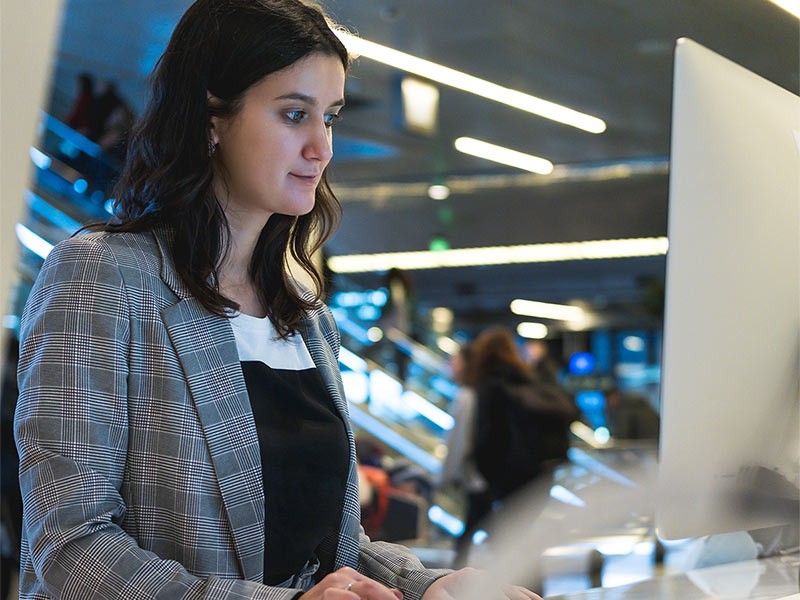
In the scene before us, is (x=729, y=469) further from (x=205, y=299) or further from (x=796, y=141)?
(x=205, y=299)

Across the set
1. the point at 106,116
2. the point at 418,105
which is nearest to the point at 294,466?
the point at 418,105

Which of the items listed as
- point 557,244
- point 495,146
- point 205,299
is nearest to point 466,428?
point 205,299

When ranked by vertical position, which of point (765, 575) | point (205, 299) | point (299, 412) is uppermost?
point (205, 299)

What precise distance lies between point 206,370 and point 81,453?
0.19m

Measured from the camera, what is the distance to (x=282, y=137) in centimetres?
129

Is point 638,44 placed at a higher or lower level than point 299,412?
higher

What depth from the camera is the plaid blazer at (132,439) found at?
1.03m

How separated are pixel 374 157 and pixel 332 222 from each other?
375 inches

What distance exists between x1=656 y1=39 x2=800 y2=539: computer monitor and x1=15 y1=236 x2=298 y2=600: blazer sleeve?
0.52 meters

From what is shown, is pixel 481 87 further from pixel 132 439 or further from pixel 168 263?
pixel 132 439

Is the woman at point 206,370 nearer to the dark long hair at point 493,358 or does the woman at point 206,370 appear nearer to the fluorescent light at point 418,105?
the dark long hair at point 493,358

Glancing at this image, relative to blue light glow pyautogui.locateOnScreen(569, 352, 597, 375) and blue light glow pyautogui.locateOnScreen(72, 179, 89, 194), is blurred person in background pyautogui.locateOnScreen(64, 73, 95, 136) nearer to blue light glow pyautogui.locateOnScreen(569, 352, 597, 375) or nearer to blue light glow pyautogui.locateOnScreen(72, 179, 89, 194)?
blue light glow pyautogui.locateOnScreen(72, 179, 89, 194)

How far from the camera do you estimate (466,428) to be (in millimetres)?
5320

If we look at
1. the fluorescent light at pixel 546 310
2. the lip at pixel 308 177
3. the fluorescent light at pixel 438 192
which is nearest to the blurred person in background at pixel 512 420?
the lip at pixel 308 177
